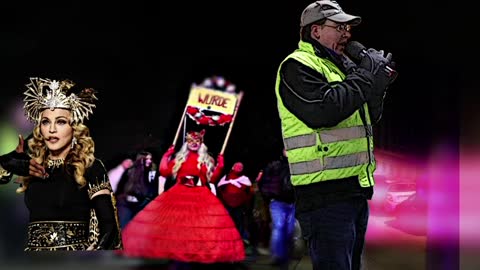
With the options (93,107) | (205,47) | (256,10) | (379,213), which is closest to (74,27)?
(93,107)

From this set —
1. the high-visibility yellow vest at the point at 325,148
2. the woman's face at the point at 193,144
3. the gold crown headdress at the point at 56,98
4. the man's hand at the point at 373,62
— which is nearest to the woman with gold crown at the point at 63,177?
the gold crown headdress at the point at 56,98

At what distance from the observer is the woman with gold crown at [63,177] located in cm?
416

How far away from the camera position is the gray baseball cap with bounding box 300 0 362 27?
1.83 meters

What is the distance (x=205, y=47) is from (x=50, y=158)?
130 centimetres

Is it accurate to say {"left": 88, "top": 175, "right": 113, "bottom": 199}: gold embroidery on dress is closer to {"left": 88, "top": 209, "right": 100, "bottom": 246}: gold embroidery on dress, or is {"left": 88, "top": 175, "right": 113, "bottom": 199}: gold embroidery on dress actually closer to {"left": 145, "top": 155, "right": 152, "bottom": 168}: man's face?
{"left": 88, "top": 209, "right": 100, "bottom": 246}: gold embroidery on dress

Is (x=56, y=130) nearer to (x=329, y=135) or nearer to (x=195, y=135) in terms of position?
(x=195, y=135)

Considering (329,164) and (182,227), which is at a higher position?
(329,164)

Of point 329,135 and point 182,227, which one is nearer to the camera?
point 329,135

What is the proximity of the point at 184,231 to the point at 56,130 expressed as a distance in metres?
1.12

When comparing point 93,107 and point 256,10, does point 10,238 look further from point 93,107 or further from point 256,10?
point 256,10

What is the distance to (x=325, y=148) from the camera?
1.77 m

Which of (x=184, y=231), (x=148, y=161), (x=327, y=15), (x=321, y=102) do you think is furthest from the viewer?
(x=148, y=161)

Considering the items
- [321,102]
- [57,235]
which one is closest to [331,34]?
[321,102]

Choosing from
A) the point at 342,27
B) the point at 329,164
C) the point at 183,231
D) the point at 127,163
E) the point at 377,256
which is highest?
the point at 342,27
